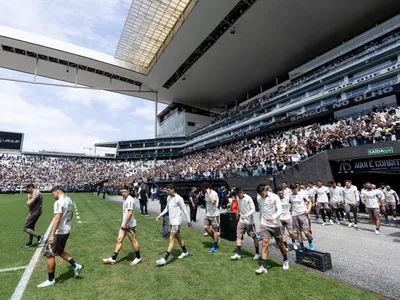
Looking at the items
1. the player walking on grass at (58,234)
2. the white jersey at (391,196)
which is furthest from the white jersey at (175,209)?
the white jersey at (391,196)

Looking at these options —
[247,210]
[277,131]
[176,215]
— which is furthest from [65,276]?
[277,131]

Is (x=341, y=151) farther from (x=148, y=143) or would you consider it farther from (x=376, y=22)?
(x=148, y=143)

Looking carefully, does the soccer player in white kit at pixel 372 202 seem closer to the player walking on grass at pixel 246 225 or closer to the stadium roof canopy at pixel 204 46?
the player walking on grass at pixel 246 225

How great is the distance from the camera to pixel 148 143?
68.5 metres

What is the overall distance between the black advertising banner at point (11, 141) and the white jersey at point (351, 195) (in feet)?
224

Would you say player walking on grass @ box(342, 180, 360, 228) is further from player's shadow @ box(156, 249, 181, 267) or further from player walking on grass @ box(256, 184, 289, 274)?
player's shadow @ box(156, 249, 181, 267)

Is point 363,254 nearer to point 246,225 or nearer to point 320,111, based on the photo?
point 246,225

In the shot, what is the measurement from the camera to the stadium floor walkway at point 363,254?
479 centimetres

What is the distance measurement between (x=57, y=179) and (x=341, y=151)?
55833mm

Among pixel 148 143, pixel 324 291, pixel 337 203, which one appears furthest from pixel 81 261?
pixel 148 143

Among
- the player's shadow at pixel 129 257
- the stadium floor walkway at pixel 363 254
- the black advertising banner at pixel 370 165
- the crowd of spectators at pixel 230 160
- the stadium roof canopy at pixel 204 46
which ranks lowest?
the stadium floor walkway at pixel 363 254

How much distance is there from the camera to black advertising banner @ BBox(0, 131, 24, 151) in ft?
179

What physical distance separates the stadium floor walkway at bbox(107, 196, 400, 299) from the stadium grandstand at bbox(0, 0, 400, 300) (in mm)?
63

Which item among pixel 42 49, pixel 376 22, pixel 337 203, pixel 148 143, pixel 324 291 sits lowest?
pixel 324 291
